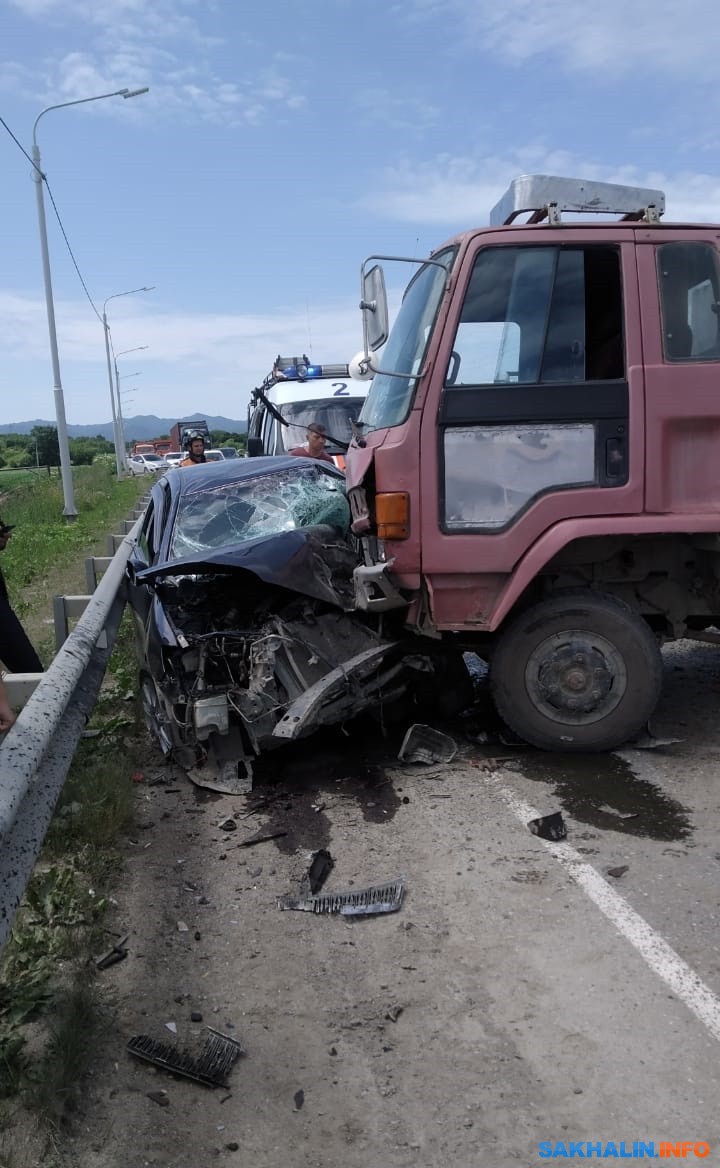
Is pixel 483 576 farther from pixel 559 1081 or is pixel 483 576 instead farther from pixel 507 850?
pixel 559 1081

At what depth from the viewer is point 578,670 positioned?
4.90 meters

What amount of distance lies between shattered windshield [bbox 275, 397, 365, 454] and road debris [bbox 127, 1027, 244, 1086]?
885cm

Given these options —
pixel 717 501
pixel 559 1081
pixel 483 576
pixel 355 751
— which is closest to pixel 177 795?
pixel 355 751

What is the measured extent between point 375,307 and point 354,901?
2.88 m

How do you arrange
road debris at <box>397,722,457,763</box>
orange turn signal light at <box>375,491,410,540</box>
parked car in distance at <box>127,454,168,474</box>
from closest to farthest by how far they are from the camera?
orange turn signal light at <box>375,491,410,540</box>, road debris at <box>397,722,457,763</box>, parked car in distance at <box>127,454,168,474</box>

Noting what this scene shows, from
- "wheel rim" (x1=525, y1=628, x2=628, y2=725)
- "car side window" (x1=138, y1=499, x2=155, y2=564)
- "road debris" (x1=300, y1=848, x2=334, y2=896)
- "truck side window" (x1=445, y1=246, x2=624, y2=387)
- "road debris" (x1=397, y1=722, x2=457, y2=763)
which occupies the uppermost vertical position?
"truck side window" (x1=445, y1=246, x2=624, y2=387)

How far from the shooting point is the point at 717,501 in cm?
471

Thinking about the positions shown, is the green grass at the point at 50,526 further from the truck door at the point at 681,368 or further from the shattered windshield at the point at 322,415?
the truck door at the point at 681,368

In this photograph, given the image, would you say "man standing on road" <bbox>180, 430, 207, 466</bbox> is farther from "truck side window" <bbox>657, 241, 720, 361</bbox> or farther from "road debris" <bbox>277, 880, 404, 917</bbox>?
"road debris" <bbox>277, 880, 404, 917</bbox>

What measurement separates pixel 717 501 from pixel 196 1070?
11.7 feet

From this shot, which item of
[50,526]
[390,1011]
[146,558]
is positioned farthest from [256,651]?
[50,526]

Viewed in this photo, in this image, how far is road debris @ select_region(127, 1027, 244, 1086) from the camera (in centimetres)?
263

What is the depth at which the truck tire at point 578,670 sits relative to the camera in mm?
4895

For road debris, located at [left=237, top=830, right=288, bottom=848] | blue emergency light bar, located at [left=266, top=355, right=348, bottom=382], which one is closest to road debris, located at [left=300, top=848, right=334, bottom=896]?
road debris, located at [left=237, top=830, right=288, bottom=848]
